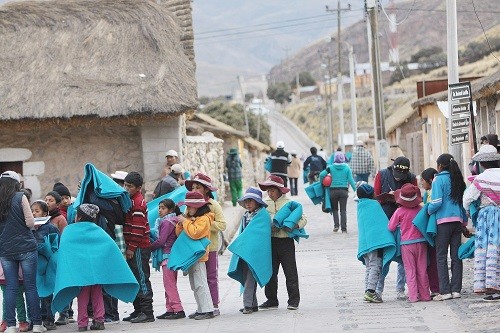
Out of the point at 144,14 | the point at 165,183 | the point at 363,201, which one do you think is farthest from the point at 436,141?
the point at 363,201

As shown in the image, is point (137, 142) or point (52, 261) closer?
point (52, 261)

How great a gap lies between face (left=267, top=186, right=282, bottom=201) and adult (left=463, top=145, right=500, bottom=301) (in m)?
2.16

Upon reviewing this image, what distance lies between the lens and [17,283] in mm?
12859

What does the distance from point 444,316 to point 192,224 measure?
301cm

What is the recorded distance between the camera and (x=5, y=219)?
42.0 feet

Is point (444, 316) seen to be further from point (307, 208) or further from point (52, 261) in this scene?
point (307, 208)

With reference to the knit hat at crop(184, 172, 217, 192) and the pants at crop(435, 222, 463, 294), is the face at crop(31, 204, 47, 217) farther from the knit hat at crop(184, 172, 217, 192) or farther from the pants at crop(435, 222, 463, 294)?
the pants at crop(435, 222, 463, 294)

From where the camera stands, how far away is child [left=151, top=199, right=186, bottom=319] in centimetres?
1343

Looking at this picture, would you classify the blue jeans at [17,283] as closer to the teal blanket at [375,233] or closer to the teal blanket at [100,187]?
the teal blanket at [100,187]

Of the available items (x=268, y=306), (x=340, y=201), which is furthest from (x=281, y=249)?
(x=340, y=201)

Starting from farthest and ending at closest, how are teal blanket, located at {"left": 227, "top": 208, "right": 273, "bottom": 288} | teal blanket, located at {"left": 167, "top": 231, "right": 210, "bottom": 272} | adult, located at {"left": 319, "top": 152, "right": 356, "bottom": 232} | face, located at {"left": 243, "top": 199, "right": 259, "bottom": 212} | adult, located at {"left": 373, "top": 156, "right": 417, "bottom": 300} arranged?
adult, located at {"left": 319, "top": 152, "right": 356, "bottom": 232} < adult, located at {"left": 373, "top": 156, "right": 417, "bottom": 300} < face, located at {"left": 243, "top": 199, "right": 259, "bottom": 212} < teal blanket, located at {"left": 227, "top": 208, "right": 273, "bottom": 288} < teal blanket, located at {"left": 167, "top": 231, "right": 210, "bottom": 272}

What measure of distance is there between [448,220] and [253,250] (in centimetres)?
224

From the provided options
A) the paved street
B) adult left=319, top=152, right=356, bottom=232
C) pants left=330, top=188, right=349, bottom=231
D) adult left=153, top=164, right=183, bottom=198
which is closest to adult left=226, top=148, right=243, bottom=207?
pants left=330, top=188, right=349, bottom=231

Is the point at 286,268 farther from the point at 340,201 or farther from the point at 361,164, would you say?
the point at 361,164
